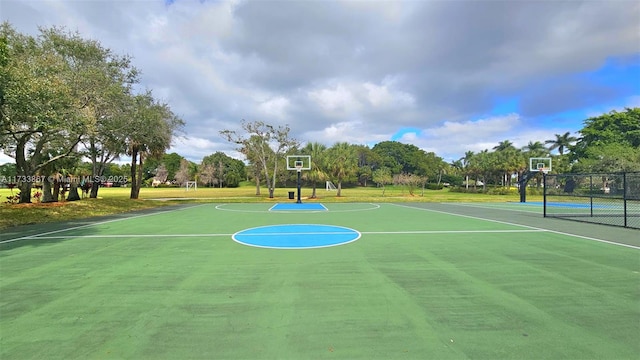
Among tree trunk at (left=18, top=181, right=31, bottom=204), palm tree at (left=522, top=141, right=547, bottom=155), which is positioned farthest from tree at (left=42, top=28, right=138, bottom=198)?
palm tree at (left=522, top=141, right=547, bottom=155)

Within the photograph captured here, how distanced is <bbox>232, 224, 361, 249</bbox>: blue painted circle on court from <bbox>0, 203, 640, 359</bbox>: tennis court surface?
17 centimetres

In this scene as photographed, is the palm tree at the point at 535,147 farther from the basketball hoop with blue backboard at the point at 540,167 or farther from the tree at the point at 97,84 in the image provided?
the tree at the point at 97,84

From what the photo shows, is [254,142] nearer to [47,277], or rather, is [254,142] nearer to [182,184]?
[47,277]

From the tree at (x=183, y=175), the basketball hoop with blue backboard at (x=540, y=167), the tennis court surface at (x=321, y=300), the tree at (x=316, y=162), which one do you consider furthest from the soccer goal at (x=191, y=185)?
the tennis court surface at (x=321, y=300)

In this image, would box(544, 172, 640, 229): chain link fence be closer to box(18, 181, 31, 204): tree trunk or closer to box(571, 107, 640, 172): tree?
box(18, 181, 31, 204): tree trunk

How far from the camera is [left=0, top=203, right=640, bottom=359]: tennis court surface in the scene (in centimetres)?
317

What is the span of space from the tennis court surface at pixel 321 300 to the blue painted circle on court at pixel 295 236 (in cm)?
17

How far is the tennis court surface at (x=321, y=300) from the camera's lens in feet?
10.4

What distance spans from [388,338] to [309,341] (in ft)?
2.61

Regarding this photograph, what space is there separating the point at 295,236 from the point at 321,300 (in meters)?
5.40

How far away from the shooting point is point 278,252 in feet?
24.6

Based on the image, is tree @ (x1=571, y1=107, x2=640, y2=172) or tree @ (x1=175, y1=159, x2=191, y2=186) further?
tree @ (x1=175, y1=159, x2=191, y2=186)

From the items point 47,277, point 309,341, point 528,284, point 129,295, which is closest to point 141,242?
point 47,277

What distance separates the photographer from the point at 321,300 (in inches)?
173
